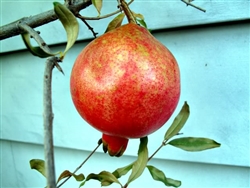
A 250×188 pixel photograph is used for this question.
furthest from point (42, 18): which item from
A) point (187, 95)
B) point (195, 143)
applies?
point (187, 95)

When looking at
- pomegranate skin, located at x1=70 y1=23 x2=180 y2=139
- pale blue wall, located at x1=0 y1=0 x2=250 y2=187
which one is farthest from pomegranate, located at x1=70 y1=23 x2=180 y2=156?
pale blue wall, located at x1=0 y1=0 x2=250 y2=187

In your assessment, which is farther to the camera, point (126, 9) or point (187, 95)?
point (187, 95)

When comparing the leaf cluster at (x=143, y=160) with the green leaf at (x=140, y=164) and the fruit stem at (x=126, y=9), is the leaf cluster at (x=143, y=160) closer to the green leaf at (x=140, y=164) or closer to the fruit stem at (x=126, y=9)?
the green leaf at (x=140, y=164)

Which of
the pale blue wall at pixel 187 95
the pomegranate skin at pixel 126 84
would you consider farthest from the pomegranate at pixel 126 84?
the pale blue wall at pixel 187 95

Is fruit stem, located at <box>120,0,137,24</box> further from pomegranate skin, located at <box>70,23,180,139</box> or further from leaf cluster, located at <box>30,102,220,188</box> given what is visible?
leaf cluster, located at <box>30,102,220,188</box>

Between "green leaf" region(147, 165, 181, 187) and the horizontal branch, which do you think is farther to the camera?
"green leaf" region(147, 165, 181, 187)

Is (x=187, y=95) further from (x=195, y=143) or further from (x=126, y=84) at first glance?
(x=126, y=84)

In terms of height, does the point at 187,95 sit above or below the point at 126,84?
below

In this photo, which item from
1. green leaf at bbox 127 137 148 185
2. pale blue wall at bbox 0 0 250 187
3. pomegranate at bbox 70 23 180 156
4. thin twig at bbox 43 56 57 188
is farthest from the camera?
pale blue wall at bbox 0 0 250 187

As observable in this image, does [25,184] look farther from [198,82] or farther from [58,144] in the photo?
[198,82]
